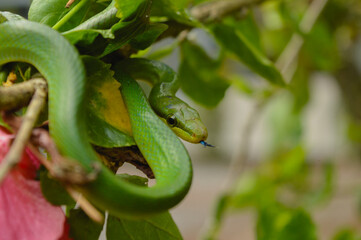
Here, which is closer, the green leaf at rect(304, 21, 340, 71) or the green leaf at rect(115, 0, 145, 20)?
the green leaf at rect(115, 0, 145, 20)

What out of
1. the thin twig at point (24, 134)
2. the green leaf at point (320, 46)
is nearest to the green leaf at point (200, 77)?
the thin twig at point (24, 134)

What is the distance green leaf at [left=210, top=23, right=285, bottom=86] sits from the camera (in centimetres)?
103

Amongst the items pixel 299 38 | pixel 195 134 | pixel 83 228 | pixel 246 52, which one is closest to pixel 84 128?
pixel 83 228

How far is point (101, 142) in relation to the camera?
62cm

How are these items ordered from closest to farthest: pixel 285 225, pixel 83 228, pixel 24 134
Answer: pixel 24 134 < pixel 83 228 < pixel 285 225

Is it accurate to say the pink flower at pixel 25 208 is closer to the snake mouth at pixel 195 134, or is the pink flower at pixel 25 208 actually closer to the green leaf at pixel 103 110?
the green leaf at pixel 103 110

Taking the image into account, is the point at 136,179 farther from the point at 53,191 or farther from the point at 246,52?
the point at 246,52

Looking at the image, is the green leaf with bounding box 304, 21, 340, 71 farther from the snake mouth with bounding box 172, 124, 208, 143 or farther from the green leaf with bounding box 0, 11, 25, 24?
the green leaf with bounding box 0, 11, 25, 24

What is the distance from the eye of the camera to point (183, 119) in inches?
34.2

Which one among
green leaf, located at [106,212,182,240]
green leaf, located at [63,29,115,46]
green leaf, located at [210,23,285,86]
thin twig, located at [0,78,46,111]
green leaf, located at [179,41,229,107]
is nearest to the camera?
thin twig, located at [0,78,46,111]

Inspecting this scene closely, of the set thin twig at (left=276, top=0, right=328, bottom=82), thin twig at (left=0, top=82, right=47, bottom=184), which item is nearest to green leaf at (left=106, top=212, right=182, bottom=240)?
thin twig at (left=0, top=82, right=47, bottom=184)

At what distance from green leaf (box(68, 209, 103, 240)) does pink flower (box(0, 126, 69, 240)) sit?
5 cm

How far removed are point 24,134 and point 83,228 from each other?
264 millimetres

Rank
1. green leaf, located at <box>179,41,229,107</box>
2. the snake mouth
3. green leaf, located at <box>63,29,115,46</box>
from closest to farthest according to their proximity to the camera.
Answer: green leaf, located at <box>63,29,115,46</box> → the snake mouth → green leaf, located at <box>179,41,229,107</box>
